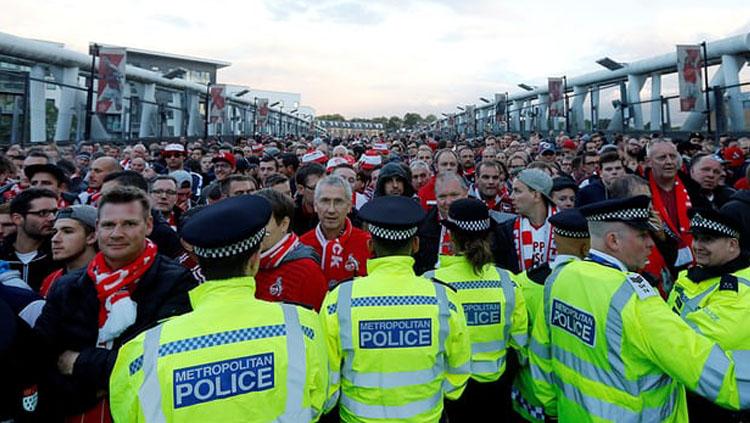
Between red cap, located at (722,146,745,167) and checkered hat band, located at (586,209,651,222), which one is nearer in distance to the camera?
checkered hat band, located at (586,209,651,222)

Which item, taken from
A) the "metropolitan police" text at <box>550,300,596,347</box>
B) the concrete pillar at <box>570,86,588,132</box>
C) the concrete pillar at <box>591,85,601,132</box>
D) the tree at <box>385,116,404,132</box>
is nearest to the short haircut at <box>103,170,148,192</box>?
the "metropolitan police" text at <box>550,300,596,347</box>

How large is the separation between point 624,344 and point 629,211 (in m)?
0.58

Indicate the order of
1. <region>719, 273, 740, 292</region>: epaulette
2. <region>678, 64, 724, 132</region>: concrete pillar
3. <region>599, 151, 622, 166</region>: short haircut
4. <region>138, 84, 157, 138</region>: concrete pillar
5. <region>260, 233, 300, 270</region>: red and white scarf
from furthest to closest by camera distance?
<region>138, 84, 157, 138</region>: concrete pillar → <region>678, 64, 724, 132</region>: concrete pillar → <region>599, 151, 622, 166</region>: short haircut → <region>260, 233, 300, 270</region>: red and white scarf → <region>719, 273, 740, 292</region>: epaulette

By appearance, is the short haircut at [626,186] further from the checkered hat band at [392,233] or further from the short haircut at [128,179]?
the short haircut at [128,179]

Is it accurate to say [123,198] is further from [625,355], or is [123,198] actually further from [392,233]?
[625,355]

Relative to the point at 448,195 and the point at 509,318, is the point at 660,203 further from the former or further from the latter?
the point at 509,318

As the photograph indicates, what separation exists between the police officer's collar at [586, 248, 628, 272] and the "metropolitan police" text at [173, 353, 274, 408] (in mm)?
1496

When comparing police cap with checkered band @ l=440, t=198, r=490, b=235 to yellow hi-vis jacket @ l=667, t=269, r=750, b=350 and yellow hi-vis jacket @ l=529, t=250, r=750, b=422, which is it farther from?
yellow hi-vis jacket @ l=667, t=269, r=750, b=350

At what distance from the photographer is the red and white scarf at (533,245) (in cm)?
386

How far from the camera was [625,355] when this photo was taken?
78.2 inches

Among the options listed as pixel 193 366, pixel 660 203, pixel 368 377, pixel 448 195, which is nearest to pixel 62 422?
pixel 193 366

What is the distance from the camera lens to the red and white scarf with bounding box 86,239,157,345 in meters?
2.16

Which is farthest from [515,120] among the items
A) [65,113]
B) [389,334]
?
[389,334]

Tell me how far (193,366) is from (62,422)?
3.95ft
